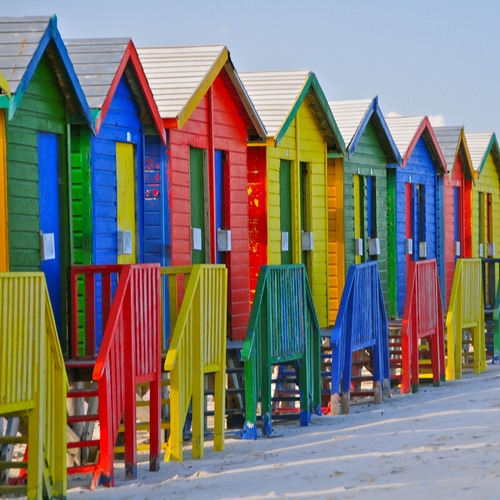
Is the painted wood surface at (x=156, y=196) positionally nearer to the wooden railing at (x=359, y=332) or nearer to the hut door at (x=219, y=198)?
the hut door at (x=219, y=198)

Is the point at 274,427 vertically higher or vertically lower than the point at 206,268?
lower

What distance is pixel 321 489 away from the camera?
848 centimetres

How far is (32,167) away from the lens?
10.4 metres

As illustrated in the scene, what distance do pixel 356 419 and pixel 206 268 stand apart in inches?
130

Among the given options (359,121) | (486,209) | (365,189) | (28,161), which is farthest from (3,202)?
Answer: (486,209)

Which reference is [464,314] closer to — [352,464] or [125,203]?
[125,203]

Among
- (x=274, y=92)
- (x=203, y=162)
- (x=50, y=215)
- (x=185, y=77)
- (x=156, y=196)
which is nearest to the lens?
(x=50, y=215)

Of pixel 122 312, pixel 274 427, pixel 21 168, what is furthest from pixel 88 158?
pixel 274 427

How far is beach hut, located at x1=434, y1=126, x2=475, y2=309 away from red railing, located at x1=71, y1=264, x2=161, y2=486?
13.7 m

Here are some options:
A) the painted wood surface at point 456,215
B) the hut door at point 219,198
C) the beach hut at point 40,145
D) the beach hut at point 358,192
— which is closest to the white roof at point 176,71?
the hut door at point 219,198

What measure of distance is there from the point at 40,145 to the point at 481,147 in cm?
1678

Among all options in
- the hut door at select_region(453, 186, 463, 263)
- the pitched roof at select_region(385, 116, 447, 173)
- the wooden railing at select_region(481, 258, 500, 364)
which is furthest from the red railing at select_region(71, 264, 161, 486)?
the hut door at select_region(453, 186, 463, 263)

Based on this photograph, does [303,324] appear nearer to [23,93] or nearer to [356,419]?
[356,419]

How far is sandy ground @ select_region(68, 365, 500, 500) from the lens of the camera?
27.6 ft
